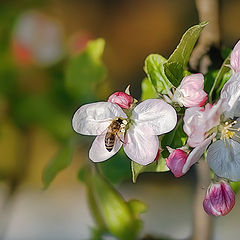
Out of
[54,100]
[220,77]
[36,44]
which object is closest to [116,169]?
[220,77]

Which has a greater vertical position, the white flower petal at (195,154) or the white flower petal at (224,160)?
the white flower petal at (195,154)

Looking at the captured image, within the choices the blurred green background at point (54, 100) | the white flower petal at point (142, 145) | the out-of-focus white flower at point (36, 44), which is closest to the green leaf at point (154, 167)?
the white flower petal at point (142, 145)

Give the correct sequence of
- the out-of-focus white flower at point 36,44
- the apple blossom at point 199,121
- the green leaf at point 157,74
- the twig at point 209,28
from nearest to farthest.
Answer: the apple blossom at point 199,121 < the green leaf at point 157,74 < the twig at point 209,28 < the out-of-focus white flower at point 36,44

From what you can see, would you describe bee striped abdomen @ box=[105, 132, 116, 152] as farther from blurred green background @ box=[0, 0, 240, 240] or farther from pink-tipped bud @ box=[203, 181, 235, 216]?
blurred green background @ box=[0, 0, 240, 240]

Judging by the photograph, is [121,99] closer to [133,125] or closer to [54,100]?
[133,125]

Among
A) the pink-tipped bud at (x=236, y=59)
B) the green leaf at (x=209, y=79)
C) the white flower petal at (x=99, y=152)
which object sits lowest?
the white flower petal at (x=99, y=152)

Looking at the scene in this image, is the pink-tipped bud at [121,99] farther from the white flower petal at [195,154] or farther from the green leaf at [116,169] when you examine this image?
the green leaf at [116,169]

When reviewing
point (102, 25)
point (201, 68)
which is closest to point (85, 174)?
point (201, 68)
